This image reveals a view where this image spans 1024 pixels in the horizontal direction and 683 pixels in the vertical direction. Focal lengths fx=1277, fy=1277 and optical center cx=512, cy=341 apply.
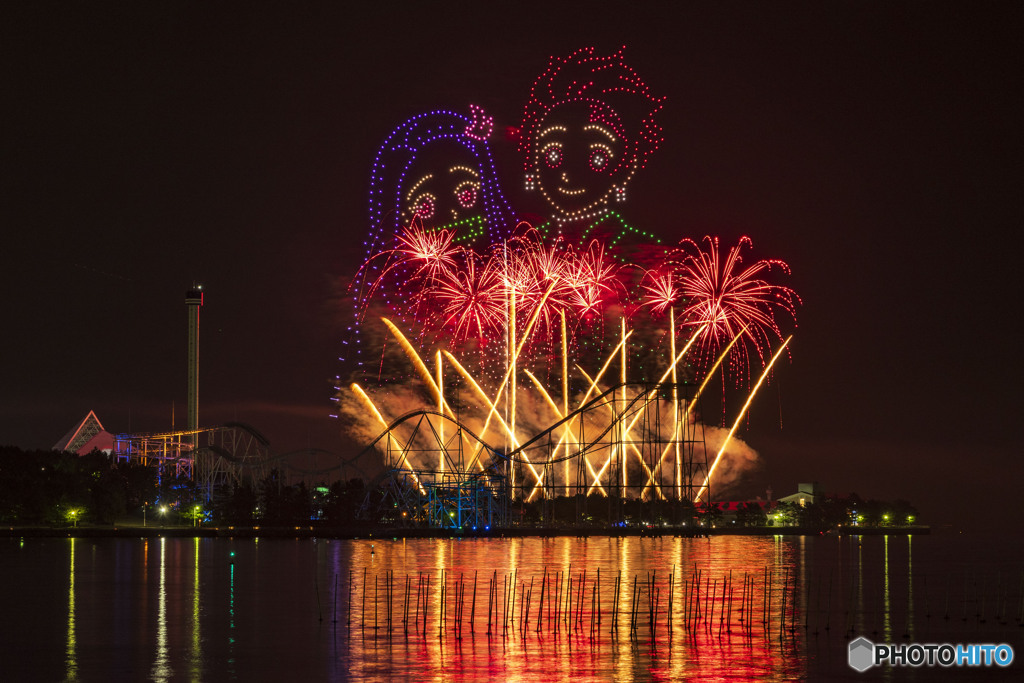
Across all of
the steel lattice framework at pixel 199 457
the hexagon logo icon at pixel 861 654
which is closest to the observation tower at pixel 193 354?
→ the steel lattice framework at pixel 199 457

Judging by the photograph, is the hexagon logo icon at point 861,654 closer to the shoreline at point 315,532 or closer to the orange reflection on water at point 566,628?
the orange reflection on water at point 566,628

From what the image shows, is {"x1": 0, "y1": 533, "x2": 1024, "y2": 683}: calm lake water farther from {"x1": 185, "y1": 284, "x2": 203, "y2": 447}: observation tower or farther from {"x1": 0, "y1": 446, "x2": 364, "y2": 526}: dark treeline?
{"x1": 185, "y1": 284, "x2": 203, "y2": 447}: observation tower

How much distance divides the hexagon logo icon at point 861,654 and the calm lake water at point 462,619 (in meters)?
0.68

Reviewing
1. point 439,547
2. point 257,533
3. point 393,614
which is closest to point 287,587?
point 393,614

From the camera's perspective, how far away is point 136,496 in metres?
132

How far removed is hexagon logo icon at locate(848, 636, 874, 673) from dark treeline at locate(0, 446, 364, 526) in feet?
308

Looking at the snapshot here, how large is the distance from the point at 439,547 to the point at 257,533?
29161 mm

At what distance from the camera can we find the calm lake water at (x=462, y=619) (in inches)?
1497

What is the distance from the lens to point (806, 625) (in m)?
45.7

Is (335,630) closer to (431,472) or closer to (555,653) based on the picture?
(555,653)

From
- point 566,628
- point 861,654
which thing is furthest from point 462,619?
point 861,654

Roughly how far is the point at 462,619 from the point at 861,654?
1471 centimetres

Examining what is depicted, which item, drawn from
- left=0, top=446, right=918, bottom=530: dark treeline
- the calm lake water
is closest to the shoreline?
left=0, top=446, right=918, bottom=530: dark treeline

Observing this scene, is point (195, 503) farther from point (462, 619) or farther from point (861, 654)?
point (861, 654)
